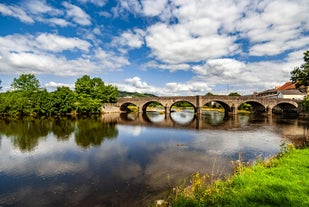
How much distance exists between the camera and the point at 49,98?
55.9m

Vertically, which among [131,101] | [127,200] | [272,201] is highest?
[131,101]

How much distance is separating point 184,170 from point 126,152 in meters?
7.18

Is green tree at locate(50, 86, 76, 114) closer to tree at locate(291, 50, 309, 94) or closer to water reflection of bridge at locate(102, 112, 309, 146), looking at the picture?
water reflection of bridge at locate(102, 112, 309, 146)

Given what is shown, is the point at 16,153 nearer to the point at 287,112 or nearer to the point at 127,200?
the point at 127,200

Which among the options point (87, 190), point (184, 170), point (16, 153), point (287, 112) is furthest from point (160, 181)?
point (287, 112)

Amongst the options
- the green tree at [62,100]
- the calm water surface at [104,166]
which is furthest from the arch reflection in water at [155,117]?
the calm water surface at [104,166]

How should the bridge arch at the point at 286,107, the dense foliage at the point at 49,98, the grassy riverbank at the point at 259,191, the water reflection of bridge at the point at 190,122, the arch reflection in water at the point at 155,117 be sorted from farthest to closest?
the bridge arch at the point at 286,107
the dense foliage at the point at 49,98
the arch reflection in water at the point at 155,117
the water reflection of bridge at the point at 190,122
the grassy riverbank at the point at 259,191

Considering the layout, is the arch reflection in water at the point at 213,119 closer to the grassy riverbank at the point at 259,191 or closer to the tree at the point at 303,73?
the tree at the point at 303,73

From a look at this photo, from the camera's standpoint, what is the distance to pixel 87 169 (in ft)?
49.0

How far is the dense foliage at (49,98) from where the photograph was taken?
172 ft

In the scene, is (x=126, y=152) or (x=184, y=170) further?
(x=126, y=152)

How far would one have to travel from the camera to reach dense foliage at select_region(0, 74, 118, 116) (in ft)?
172

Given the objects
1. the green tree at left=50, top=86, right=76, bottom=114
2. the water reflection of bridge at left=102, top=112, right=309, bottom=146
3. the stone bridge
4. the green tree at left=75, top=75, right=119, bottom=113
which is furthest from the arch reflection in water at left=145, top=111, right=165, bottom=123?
the green tree at left=50, top=86, right=76, bottom=114

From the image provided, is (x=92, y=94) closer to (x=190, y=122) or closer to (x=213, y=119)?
(x=190, y=122)
